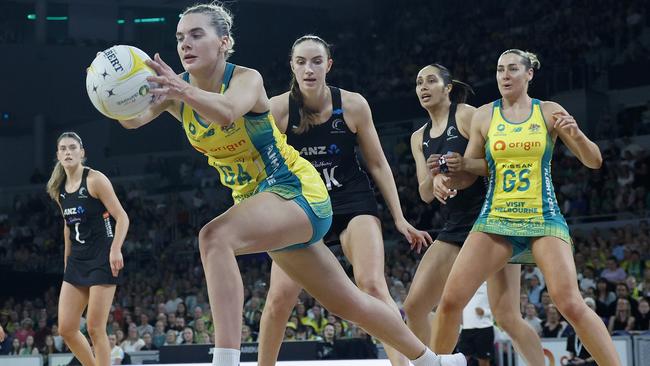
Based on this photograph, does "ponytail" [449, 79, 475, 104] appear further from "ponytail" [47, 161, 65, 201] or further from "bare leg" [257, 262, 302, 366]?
"ponytail" [47, 161, 65, 201]

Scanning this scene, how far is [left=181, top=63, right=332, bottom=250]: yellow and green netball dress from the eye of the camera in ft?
14.3

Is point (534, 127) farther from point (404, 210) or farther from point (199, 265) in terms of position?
point (199, 265)

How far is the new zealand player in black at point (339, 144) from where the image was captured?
5738mm

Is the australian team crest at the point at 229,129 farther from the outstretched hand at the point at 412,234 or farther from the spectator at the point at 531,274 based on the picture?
the spectator at the point at 531,274

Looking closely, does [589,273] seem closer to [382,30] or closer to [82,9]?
[382,30]

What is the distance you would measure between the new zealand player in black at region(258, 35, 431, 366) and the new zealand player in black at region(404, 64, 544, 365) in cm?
24

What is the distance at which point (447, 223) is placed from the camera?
6176 mm

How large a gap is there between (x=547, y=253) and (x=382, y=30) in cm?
2233

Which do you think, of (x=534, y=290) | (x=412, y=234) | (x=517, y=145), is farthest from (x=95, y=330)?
(x=534, y=290)

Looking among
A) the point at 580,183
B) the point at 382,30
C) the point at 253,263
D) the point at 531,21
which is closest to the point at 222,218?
the point at 580,183

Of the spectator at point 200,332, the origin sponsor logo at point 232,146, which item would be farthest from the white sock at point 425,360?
the spectator at point 200,332

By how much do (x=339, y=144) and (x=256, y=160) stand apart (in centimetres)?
154

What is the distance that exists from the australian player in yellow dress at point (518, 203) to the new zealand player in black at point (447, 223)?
0.27 meters

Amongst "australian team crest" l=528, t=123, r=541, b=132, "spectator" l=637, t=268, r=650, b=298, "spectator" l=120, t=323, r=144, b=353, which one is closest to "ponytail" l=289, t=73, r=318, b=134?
"australian team crest" l=528, t=123, r=541, b=132
